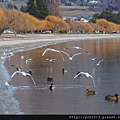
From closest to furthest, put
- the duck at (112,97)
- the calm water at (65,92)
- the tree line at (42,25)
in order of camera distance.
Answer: the calm water at (65,92) < the duck at (112,97) < the tree line at (42,25)

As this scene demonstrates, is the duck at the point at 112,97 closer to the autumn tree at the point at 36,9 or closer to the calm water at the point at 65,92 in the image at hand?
the calm water at the point at 65,92

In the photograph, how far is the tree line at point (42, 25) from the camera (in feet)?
189

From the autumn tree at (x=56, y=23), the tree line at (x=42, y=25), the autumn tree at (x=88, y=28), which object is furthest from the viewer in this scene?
the autumn tree at (x=88, y=28)

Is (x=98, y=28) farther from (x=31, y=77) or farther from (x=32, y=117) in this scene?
(x=32, y=117)

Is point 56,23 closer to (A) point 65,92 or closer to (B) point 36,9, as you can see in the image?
(B) point 36,9

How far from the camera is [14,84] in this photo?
57.6ft

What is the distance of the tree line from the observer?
57.7 m

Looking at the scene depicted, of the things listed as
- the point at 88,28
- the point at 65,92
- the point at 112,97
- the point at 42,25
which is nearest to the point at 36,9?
the point at 42,25

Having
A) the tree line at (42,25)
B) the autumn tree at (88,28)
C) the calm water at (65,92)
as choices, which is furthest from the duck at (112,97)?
the autumn tree at (88,28)

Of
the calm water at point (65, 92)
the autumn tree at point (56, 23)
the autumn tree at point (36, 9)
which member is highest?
the calm water at point (65, 92)

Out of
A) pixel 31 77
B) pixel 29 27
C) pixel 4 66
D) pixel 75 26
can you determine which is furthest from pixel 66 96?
pixel 75 26

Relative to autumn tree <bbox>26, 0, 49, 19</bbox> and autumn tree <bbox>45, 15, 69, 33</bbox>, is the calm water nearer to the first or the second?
autumn tree <bbox>45, 15, 69, 33</bbox>

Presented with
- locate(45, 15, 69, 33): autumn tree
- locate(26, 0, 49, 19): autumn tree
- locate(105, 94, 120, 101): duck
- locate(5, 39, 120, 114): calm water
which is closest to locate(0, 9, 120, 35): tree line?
locate(45, 15, 69, 33): autumn tree

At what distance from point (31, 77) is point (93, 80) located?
2281 millimetres
